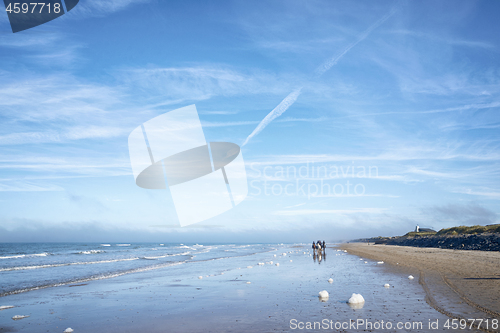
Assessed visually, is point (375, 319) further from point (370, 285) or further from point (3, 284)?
point (3, 284)

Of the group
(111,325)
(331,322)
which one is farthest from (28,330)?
(331,322)

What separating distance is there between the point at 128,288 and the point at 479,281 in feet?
61.1

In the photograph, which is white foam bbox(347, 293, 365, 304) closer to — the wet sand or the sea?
the wet sand

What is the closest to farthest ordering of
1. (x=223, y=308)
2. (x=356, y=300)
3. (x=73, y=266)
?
1. (x=356, y=300)
2. (x=223, y=308)
3. (x=73, y=266)

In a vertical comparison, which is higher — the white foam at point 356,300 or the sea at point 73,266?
the white foam at point 356,300

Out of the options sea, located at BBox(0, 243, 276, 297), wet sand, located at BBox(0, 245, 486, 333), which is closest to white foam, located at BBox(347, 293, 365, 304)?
wet sand, located at BBox(0, 245, 486, 333)

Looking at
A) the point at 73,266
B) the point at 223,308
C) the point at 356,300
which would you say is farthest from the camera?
the point at 73,266

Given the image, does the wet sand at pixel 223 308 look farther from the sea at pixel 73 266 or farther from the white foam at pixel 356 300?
the sea at pixel 73 266

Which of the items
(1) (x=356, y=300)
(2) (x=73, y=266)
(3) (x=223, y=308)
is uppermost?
(1) (x=356, y=300)

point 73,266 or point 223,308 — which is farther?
point 73,266

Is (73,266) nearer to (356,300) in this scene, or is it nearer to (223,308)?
(223,308)

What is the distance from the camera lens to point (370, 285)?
607 inches

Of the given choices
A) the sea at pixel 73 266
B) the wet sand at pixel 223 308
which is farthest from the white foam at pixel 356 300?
the sea at pixel 73 266

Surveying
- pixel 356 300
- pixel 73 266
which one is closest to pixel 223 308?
pixel 356 300
